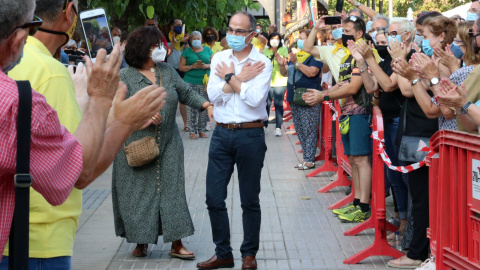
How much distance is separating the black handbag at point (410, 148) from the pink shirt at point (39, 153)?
4386mm

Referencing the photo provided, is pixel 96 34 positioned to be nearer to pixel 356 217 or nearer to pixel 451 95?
pixel 451 95

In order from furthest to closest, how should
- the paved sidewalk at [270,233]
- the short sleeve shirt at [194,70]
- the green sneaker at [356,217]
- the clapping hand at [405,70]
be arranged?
the short sleeve shirt at [194,70]
the green sneaker at [356,217]
the paved sidewalk at [270,233]
the clapping hand at [405,70]

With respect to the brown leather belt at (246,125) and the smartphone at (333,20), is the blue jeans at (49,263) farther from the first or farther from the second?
Answer: the smartphone at (333,20)

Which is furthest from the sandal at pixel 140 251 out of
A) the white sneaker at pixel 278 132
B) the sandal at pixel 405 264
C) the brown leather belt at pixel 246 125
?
the white sneaker at pixel 278 132

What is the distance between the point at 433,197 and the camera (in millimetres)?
5344

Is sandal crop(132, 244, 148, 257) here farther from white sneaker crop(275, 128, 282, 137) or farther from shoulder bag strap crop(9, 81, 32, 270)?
white sneaker crop(275, 128, 282, 137)

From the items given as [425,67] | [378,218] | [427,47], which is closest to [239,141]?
[378,218]

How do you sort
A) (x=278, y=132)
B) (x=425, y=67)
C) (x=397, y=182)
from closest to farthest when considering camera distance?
1. (x=425, y=67)
2. (x=397, y=182)
3. (x=278, y=132)

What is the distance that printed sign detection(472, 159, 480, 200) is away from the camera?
4.39 meters

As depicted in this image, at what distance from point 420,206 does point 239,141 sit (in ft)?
5.14

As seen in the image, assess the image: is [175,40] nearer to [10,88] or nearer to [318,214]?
[318,214]

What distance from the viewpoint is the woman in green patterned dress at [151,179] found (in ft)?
21.6

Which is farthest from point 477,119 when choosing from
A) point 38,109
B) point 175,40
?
point 175,40

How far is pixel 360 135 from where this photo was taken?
8.08m
